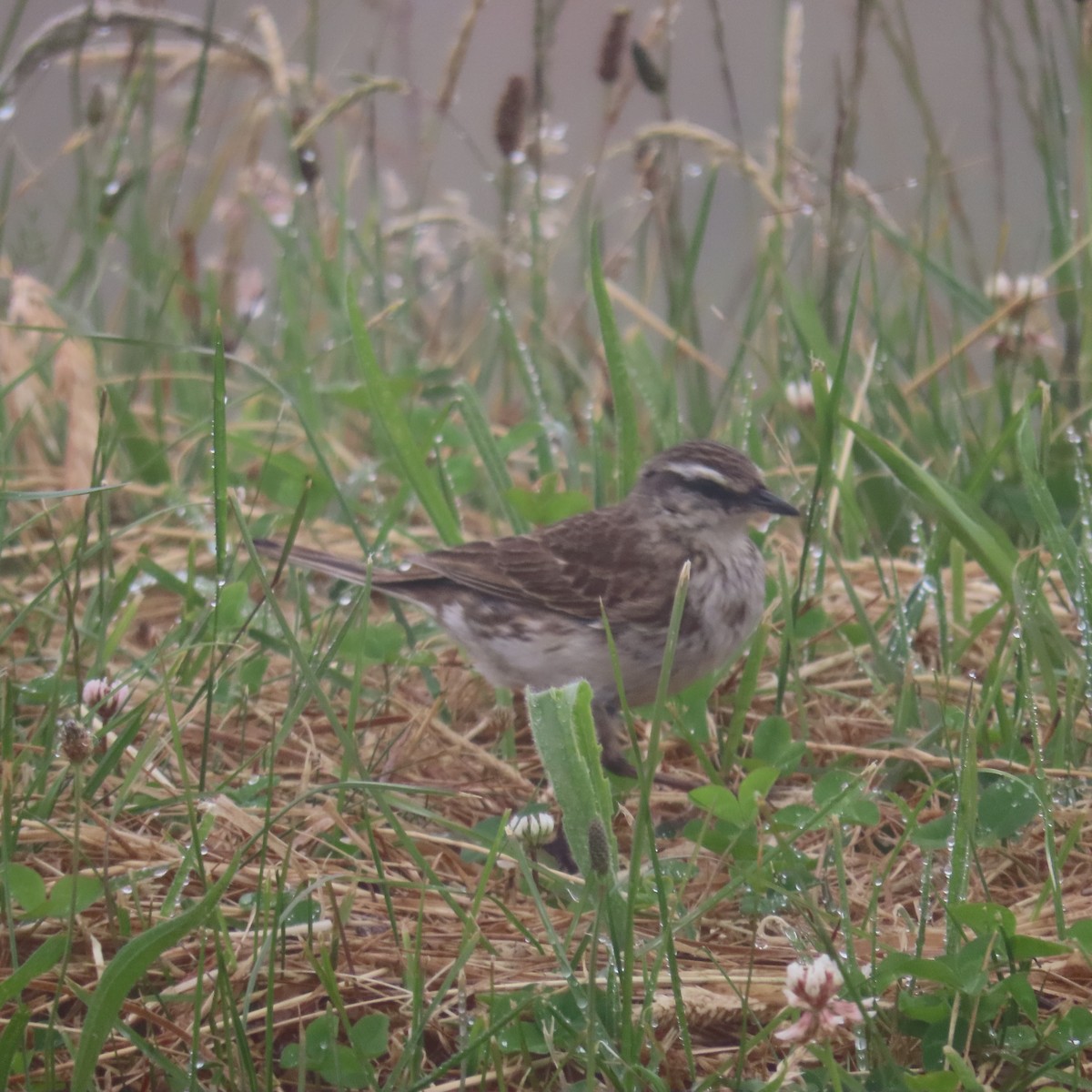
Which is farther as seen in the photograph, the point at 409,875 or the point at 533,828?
the point at 409,875

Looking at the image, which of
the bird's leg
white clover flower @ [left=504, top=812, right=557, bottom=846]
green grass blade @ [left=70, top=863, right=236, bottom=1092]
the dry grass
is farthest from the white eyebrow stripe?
green grass blade @ [left=70, top=863, right=236, bottom=1092]

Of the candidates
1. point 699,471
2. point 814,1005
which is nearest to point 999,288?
point 699,471

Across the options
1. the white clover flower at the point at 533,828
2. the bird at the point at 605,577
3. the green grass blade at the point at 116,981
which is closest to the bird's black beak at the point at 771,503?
the bird at the point at 605,577

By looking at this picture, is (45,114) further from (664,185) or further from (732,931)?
(732,931)

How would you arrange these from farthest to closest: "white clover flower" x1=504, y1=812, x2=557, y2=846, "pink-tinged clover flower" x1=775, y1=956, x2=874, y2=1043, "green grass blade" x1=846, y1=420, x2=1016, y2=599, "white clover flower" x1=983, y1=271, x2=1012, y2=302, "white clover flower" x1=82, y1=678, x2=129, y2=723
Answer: "white clover flower" x1=983, y1=271, x2=1012, y2=302 → "green grass blade" x1=846, y1=420, x2=1016, y2=599 → "white clover flower" x1=82, y1=678, x2=129, y2=723 → "white clover flower" x1=504, y1=812, x2=557, y2=846 → "pink-tinged clover flower" x1=775, y1=956, x2=874, y2=1043

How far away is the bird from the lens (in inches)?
168

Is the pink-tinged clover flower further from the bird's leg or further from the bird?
the bird

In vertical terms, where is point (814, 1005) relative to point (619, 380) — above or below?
below

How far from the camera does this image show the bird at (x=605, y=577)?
4266 mm

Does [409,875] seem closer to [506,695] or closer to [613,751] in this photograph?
[613,751]

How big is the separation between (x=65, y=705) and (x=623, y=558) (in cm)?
169

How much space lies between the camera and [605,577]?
4469 mm

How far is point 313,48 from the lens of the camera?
6383 mm

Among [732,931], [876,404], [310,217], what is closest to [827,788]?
[732,931]
